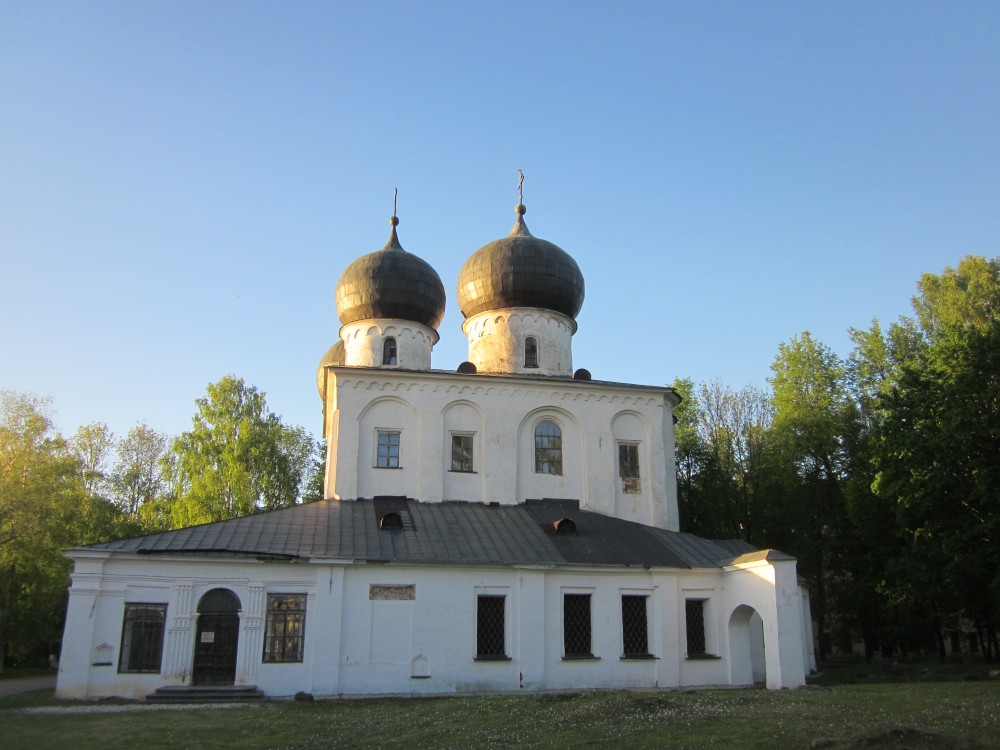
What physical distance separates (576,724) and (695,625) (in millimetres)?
8990

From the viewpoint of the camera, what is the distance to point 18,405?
2780 centimetres

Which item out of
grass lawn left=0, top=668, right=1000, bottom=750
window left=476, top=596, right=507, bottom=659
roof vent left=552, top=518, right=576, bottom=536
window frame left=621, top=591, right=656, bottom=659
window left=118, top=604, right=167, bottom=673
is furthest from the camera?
roof vent left=552, top=518, right=576, bottom=536

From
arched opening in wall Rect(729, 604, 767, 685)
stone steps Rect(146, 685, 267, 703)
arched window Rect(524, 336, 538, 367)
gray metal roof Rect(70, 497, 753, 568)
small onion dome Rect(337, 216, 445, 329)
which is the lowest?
stone steps Rect(146, 685, 267, 703)

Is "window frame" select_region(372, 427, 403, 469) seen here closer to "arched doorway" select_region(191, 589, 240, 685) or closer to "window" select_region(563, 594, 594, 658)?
"arched doorway" select_region(191, 589, 240, 685)

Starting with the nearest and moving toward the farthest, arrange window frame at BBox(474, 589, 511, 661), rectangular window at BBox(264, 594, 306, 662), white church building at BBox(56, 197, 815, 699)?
1. white church building at BBox(56, 197, 815, 699)
2. rectangular window at BBox(264, 594, 306, 662)
3. window frame at BBox(474, 589, 511, 661)

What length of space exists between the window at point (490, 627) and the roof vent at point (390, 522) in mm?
2577

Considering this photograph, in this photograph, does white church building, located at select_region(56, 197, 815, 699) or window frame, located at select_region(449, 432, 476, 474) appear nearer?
white church building, located at select_region(56, 197, 815, 699)

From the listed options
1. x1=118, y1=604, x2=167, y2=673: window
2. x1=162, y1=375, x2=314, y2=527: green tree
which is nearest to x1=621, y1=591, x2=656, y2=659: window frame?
x1=118, y1=604, x2=167, y2=673: window

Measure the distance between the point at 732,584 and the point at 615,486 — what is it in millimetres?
4494

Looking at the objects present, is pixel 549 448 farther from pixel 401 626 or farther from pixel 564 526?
pixel 401 626

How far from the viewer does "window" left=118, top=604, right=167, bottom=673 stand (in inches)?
630

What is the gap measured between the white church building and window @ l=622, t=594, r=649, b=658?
0.03 metres

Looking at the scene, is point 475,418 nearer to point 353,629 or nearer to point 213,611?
point 353,629

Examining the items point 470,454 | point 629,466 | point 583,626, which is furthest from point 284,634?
point 629,466
